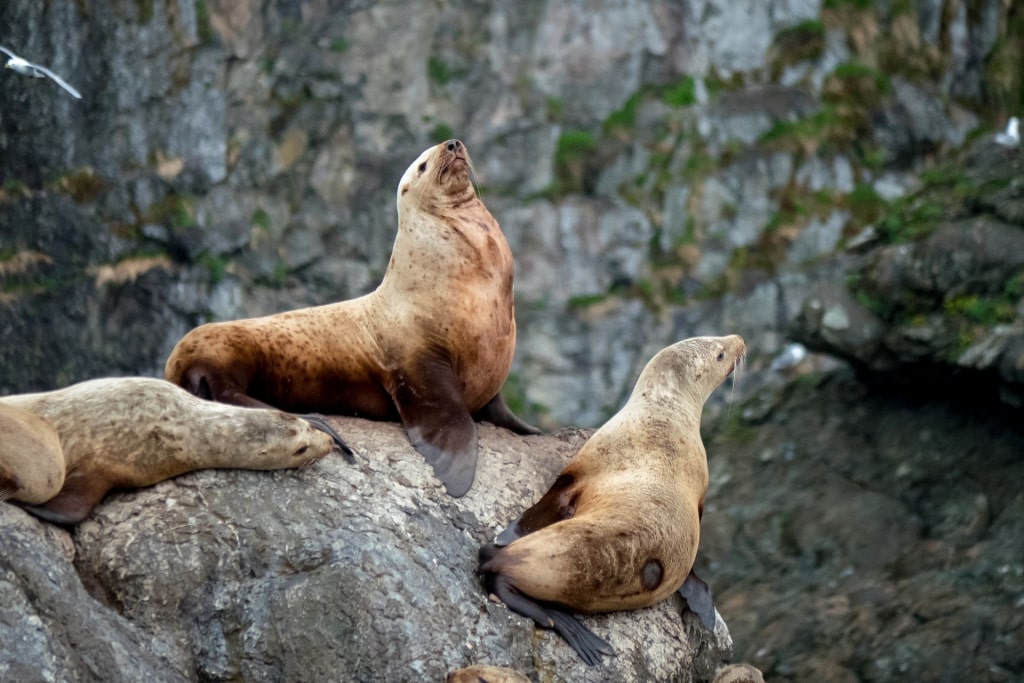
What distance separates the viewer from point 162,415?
5.63 meters

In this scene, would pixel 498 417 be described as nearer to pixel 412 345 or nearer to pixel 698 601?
pixel 412 345

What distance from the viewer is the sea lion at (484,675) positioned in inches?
204

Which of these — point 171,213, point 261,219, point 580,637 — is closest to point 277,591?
point 580,637

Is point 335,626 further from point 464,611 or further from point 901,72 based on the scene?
point 901,72

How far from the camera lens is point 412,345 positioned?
6676mm

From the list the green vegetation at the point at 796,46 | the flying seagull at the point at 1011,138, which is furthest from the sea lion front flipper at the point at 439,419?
the green vegetation at the point at 796,46

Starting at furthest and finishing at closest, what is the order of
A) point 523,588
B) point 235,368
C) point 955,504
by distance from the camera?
point 955,504 → point 235,368 → point 523,588

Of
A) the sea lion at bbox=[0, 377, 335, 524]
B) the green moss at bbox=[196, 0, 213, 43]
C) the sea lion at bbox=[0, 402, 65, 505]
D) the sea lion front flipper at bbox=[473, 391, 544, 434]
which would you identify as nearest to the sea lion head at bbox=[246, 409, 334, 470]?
the sea lion at bbox=[0, 377, 335, 524]

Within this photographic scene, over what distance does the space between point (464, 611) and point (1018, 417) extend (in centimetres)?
786

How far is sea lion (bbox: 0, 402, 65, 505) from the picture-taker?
5.03 m

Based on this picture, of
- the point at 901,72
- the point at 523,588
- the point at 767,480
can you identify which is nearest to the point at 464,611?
the point at 523,588

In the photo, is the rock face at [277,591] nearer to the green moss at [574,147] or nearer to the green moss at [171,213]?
the green moss at [171,213]

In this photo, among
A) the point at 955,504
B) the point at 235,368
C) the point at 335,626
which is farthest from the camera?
the point at 955,504

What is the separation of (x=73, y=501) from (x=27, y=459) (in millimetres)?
297
